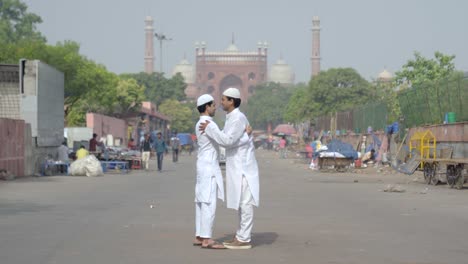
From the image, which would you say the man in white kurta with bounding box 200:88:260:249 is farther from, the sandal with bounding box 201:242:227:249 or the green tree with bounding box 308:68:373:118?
the green tree with bounding box 308:68:373:118

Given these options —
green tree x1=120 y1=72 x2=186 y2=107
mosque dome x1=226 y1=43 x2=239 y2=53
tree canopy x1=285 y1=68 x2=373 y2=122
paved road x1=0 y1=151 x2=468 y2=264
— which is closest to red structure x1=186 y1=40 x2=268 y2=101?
mosque dome x1=226 y1=43 x2=239 y2=53

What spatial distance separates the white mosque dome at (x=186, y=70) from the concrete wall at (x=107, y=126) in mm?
108567

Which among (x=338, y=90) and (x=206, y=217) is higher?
(x=338, y=90)

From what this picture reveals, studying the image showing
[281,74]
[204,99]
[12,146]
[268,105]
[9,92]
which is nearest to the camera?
[204,99]

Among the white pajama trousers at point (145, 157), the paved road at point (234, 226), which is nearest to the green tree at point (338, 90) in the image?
the white pajama trousers at point (145, 157)

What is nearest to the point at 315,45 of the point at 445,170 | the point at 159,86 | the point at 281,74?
the point at 281,74

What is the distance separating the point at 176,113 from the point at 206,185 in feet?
310

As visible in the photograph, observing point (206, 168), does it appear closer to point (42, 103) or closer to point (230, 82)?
point (42, 103)

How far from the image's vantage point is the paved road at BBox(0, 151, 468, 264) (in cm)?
830

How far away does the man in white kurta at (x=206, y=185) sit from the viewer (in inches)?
348

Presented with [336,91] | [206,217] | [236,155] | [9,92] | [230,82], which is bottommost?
[206,217]

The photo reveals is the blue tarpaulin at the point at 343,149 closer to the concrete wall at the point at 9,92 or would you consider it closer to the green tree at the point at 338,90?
the concrete wall at the point at 9,92

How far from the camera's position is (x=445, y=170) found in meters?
21.3

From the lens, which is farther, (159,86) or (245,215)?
(159,86)
